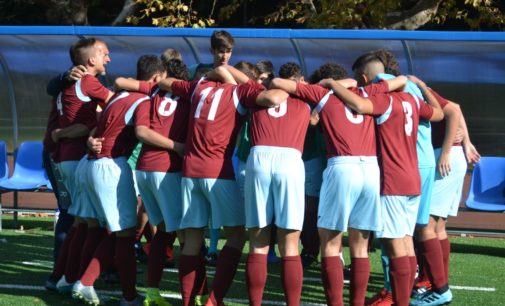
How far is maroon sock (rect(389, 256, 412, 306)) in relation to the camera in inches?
299

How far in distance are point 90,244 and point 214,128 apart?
5.48 feet

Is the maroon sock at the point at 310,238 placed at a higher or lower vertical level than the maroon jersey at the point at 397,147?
lower

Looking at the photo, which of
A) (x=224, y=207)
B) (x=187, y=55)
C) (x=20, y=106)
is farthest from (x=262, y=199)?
(x=20, y=106)

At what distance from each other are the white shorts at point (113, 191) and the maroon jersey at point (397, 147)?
197 centimetres

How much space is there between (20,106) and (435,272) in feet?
27.5

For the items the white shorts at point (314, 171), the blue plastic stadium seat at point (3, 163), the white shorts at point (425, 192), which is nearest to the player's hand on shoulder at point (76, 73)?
the white shorts at point (314, 171)

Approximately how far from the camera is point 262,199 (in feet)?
24.0

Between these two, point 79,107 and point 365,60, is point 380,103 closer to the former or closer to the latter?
point 365,60

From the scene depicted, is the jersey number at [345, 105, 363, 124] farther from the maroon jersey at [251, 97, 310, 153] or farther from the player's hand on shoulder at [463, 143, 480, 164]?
the player's hand on shoulder at [463, 143, 480, 164]

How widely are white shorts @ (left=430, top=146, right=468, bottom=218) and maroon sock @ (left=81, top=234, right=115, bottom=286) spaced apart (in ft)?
8.50

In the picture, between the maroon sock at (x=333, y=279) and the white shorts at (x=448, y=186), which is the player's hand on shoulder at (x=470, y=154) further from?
the maroon sock at (x=333, y=279)

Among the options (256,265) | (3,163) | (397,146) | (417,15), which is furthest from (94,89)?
(417,15)

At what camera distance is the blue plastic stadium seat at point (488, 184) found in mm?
12461

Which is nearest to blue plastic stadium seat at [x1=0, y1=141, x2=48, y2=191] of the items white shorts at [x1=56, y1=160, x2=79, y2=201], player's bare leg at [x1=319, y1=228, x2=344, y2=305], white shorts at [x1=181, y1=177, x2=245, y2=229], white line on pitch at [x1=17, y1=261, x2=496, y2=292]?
white line on pitch at [x1=17, y1=261, x2=496, y2=292]
